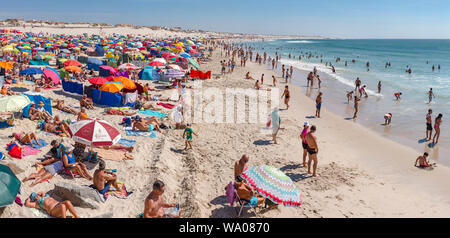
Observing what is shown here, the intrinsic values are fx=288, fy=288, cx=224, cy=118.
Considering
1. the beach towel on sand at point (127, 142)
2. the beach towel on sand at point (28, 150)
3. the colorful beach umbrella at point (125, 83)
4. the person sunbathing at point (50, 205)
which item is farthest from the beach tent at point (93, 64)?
the person sunbathing at point (50, 205)

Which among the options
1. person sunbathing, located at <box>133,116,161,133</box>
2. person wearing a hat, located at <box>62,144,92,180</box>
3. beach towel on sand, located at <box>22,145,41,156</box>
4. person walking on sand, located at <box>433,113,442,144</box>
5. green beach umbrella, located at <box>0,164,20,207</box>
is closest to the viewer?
green beach umbrella, located at <box>0,164,20,207</box>

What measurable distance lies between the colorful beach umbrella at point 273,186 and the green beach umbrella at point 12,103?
7.04m

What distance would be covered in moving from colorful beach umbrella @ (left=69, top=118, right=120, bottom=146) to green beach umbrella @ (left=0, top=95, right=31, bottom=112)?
2742 mm

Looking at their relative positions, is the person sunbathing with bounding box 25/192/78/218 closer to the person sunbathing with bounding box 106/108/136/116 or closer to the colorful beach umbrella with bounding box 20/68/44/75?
the person sunbathing with bounding box 106/108/136/116

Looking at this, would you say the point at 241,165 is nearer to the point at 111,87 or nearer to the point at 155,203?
the point at 155,203

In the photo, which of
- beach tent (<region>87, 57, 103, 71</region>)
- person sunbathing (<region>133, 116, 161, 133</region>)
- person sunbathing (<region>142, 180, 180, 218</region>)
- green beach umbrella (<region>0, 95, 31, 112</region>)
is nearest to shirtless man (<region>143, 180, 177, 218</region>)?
person sunbathing (<region>142, 180, 180, 218</region>)

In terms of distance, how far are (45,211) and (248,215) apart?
142 inches

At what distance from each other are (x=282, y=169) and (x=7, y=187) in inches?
239

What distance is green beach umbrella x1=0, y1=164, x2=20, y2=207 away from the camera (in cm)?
438

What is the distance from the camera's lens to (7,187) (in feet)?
14.6

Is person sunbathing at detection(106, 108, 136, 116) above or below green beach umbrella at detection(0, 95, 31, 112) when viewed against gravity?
below

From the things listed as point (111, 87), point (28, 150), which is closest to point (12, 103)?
point (28, 150)
